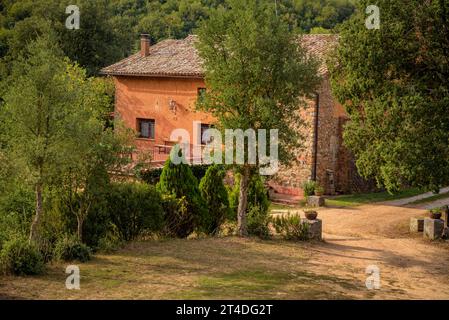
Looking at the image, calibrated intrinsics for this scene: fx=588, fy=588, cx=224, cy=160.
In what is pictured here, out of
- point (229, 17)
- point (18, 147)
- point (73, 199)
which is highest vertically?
point (229, 17)

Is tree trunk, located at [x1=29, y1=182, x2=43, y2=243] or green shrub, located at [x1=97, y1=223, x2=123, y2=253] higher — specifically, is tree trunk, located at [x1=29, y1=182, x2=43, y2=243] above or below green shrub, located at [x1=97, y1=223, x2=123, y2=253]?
above

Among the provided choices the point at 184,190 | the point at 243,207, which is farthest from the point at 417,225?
the point at 184,190

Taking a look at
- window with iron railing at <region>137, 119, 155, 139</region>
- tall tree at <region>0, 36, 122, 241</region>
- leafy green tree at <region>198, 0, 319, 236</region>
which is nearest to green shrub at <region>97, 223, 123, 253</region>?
tall tree at <region>0, 36, 122, 241</region>

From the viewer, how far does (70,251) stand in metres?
13.2

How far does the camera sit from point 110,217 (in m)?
15.9

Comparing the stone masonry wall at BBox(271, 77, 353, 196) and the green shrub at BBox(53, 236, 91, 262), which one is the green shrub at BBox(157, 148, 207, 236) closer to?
the green shrub at BBox(53, 236, 91, 262)

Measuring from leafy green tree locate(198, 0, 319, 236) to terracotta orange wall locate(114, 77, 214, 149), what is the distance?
13.4m

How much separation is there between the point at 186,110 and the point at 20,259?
65.9 feet

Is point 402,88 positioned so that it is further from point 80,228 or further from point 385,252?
point 80,228

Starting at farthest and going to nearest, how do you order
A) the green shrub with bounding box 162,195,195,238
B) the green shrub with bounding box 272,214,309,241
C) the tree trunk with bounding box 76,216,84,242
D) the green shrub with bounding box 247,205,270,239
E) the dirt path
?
the green shrub with bounding box 272,214,309,241, the green shrub with bounding box 247,205,270,239, the green shrub with bounding box 162,195,195,238, the tree trunk with bounding box 76,216,84,242, the dirt path

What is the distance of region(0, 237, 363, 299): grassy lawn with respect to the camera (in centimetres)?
1059

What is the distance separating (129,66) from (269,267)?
74.7 feet
